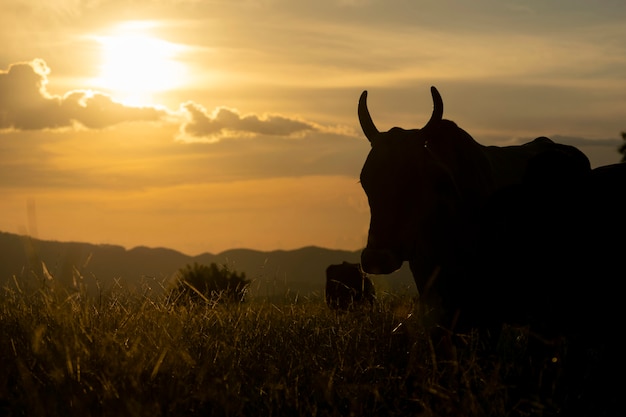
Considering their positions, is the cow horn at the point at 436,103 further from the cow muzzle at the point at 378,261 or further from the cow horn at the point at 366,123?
the cow muzzle at the point at 378,261

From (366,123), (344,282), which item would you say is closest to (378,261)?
(366,123)

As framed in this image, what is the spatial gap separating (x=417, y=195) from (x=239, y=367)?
2.20 m

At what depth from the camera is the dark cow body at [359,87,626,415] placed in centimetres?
632

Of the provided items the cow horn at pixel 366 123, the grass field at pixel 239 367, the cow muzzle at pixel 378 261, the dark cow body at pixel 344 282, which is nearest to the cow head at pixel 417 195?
the cow muzzle at pixel 378 261

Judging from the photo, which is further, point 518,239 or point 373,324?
point 373,324

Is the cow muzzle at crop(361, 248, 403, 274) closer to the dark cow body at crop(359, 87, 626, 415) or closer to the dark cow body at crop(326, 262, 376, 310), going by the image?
the dark cow body at crop(359, 87, 626, 415)

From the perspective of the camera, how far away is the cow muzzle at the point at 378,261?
7324mm

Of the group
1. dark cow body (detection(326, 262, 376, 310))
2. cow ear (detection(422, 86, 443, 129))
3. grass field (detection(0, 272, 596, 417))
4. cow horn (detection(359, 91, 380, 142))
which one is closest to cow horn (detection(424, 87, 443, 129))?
cow ear (detection(422, 86, 443, 129))

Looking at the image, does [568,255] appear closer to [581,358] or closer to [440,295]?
[581,358]

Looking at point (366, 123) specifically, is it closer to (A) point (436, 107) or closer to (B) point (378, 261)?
(A) point (436, 107)

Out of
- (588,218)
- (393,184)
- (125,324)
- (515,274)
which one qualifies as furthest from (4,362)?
(588,218)

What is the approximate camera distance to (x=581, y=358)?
6.70 meters

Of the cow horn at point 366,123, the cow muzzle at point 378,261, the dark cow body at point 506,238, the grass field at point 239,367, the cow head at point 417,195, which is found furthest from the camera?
the cow horn at point 366,123

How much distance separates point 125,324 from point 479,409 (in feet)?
11.0
